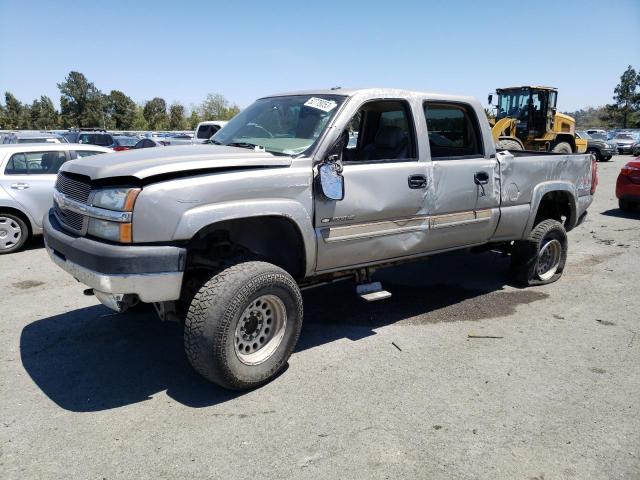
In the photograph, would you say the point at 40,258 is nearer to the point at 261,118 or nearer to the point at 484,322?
the point at 261,118

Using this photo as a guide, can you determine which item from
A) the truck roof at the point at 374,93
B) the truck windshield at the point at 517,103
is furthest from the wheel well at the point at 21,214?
the truck windshield at the point at 517,103

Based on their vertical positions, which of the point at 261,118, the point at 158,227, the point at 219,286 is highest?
the point at 261,118

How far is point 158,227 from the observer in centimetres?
305

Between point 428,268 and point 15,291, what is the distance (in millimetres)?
5020

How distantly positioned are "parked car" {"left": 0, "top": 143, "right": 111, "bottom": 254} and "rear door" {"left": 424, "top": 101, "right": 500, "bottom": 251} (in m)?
6.11

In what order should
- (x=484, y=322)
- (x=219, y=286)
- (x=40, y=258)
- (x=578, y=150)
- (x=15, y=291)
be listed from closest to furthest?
1. (x=219, y=286)
2. (x=484, y=322)
3. (x=15, y=291)
4. (x=40, y=258)
5. (x=578, y=150)

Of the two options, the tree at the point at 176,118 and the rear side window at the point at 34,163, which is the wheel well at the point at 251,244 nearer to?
the rear side window at the point at 34,163

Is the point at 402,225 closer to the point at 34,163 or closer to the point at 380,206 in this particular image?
the point at 380,206

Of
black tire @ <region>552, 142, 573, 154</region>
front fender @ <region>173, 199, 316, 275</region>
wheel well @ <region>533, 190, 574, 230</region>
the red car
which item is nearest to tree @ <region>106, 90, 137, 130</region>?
black tire @ <region>552, 142, 573, 154</region>

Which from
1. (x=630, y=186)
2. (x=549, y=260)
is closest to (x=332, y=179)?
(x=549, y=260)

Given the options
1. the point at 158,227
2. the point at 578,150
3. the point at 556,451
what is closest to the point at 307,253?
the point at 158,227

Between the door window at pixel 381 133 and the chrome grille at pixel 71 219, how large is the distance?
6.67 ft

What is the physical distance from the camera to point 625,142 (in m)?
35.8

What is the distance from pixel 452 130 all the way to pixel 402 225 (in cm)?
130
